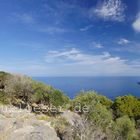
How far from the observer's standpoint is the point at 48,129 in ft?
111

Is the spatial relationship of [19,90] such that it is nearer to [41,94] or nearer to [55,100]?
[41,94]

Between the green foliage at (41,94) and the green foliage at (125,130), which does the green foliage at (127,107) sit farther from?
the green foliage at (41,94)

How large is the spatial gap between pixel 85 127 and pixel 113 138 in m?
7.11

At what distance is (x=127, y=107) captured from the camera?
57750 millimetres

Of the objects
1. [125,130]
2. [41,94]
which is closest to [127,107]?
[125,130]

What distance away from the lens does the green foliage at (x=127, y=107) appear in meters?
56.6

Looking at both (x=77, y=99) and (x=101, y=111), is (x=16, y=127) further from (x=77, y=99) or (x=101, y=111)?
(x=77, y=99)

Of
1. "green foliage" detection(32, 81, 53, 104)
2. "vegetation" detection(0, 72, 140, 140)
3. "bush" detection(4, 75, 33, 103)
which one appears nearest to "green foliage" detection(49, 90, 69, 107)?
"vegetation" detection(0, 72, 140, 140)

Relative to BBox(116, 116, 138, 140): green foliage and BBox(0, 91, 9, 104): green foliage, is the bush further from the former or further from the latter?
BBox(116, 116, 138, 140): green foliage

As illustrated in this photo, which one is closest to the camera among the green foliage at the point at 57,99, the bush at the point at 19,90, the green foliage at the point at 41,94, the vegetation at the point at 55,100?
the vegetation at the point at 55,100

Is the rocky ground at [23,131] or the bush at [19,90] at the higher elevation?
the bush at [19,90]

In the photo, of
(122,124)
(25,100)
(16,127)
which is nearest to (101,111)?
(122,124)

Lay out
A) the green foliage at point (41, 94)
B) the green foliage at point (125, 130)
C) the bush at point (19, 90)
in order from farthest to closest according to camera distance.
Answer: the bush at point (19, 90), the green foliage at point (41, 94), the green foliage at point (125, 130)

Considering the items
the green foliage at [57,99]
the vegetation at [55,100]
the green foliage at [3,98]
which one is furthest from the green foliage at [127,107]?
the green foliage at [3,98]
